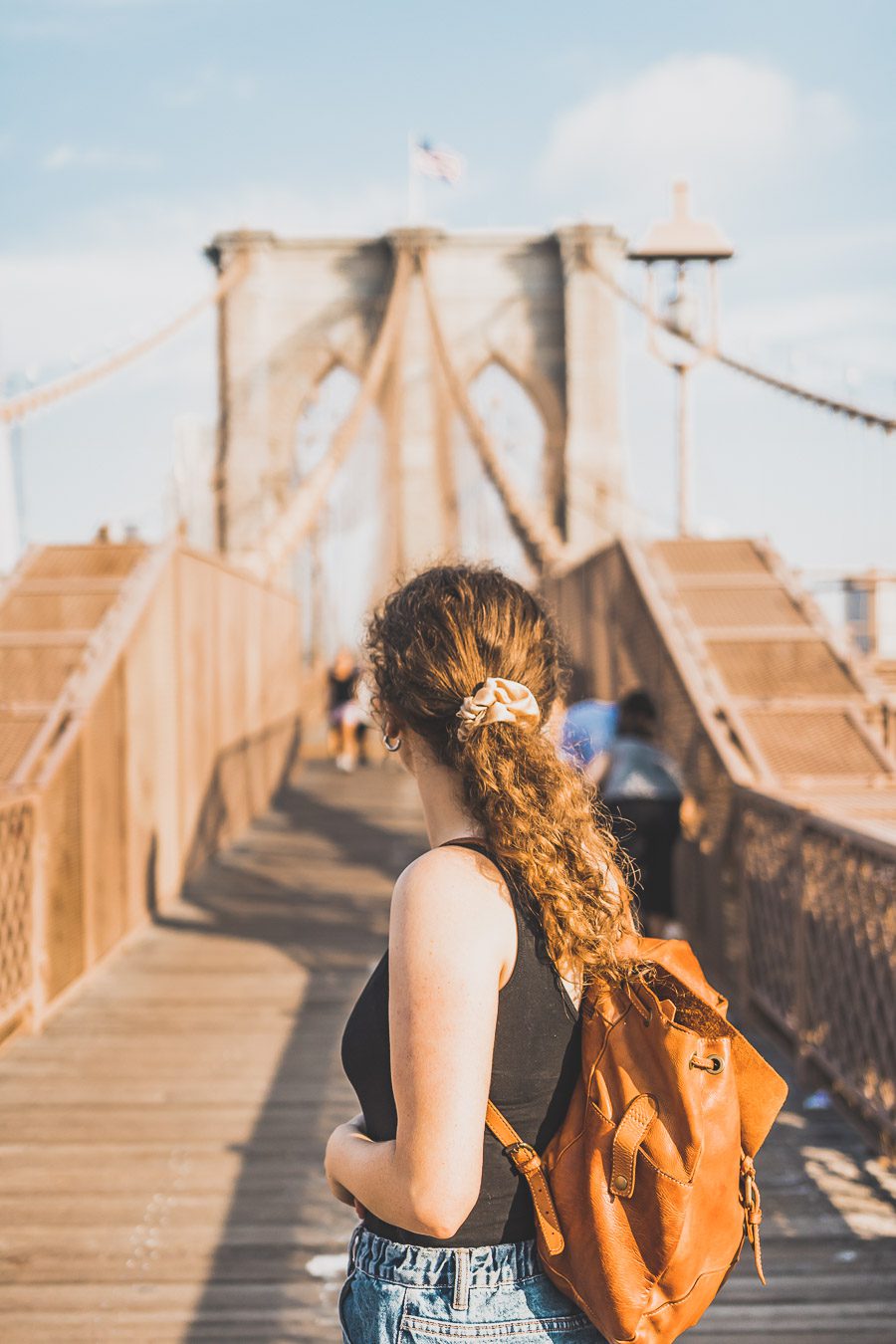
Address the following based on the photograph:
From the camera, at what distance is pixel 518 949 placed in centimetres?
117

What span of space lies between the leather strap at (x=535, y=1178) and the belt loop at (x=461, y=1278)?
88 mm

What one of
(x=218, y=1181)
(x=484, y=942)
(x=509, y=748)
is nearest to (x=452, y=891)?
(x=484, y=942)

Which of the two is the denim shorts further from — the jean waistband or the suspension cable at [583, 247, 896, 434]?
the suspension cable at [583, 247, 896, 434]

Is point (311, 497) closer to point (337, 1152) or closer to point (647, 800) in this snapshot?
point (647, 800)

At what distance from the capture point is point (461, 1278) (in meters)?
1.20

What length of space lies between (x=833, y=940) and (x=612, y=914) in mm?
2439

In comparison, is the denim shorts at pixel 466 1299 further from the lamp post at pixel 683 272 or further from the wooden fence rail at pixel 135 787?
the lamp post at pixel 683 272

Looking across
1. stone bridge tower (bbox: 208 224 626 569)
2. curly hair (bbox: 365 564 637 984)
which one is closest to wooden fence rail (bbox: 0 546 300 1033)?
curly hair (bbox: 365 564 637 984)

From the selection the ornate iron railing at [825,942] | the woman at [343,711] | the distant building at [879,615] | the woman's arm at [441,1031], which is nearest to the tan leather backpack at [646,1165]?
the woman's arm at [441,1031]

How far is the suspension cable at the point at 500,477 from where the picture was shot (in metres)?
15.3

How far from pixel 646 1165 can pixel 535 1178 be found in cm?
11

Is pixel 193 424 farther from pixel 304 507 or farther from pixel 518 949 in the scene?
pixel 518 949

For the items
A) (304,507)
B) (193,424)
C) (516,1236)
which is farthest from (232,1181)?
(193,424)

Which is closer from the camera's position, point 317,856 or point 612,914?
point 612,914
